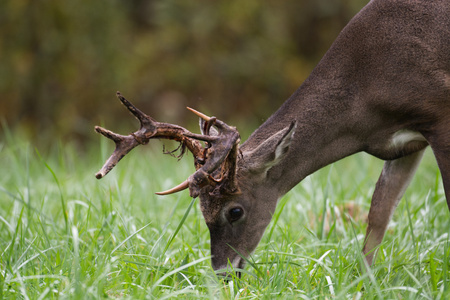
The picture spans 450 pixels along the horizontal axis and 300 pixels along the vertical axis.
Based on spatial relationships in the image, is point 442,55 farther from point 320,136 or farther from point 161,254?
point 161,254

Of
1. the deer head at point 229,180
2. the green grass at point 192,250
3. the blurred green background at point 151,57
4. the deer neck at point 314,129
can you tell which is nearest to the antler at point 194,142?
the deer head at point 229,180

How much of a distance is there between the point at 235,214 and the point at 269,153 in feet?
1.41

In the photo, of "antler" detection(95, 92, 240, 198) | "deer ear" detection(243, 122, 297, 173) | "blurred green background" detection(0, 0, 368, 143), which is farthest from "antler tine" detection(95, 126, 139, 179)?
"blurred green background" detection(0, 0, 368, 143)

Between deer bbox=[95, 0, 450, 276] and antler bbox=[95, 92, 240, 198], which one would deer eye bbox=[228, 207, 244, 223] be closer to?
deer bbox=[95, 0, 450, 276]

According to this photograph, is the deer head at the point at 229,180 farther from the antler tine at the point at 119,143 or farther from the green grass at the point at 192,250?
the green grass at the point at 192,250

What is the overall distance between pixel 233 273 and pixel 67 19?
6514 mm

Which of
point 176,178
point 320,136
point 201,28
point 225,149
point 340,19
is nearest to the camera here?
point 225,149

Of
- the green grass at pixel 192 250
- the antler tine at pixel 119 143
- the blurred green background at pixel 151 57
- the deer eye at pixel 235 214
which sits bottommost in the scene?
the green grass at pixel 192 250

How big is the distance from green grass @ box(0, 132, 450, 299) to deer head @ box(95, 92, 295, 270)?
0.37ft

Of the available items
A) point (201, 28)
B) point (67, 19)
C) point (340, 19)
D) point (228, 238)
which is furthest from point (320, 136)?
point (340, 19)

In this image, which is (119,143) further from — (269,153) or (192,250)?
(269,153)

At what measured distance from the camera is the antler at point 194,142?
10.1ft

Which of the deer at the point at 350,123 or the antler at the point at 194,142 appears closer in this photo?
the antler at the point at 194,142

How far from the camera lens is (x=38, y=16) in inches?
342
